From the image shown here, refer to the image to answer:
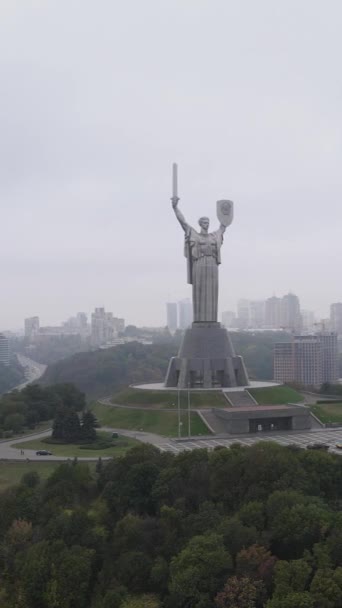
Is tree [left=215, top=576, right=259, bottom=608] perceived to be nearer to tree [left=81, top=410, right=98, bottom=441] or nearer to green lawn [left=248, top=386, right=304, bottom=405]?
tree [left=81, top=410, right=98, bottom=441]

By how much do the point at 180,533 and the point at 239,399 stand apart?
19026 millimetres

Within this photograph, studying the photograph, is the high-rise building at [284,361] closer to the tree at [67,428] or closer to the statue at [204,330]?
the statue at [204,330]

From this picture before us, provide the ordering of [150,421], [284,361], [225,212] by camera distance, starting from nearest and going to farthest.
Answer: [150,421] → [225,212] → [284,361]

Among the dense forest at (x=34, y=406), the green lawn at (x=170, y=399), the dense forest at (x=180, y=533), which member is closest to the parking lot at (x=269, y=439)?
the green lawn at (x=170, y=399)

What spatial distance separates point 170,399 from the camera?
125ft

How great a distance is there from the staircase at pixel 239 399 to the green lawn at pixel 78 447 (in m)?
7.18

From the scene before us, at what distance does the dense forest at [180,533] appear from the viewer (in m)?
16.4

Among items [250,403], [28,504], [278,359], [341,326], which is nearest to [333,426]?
[250,403]

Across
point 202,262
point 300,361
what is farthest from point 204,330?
point 300,361

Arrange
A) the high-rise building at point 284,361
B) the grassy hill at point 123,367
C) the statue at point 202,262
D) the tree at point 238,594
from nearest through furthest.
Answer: the tree at point 238,594, the statue at point 202,262, the grassy hill at point 123,367, the high-rise building at point 284,361

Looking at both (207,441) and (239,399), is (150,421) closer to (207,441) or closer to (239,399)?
(207,441)

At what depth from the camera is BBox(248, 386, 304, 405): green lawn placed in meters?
38.5

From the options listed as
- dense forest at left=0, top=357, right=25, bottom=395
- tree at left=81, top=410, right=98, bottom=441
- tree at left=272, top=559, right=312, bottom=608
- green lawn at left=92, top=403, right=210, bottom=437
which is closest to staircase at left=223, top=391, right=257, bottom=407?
green lawn at left=92, top=403, right=210, bottom=437

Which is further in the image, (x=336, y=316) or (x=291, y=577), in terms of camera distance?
(x=336, y=316)
